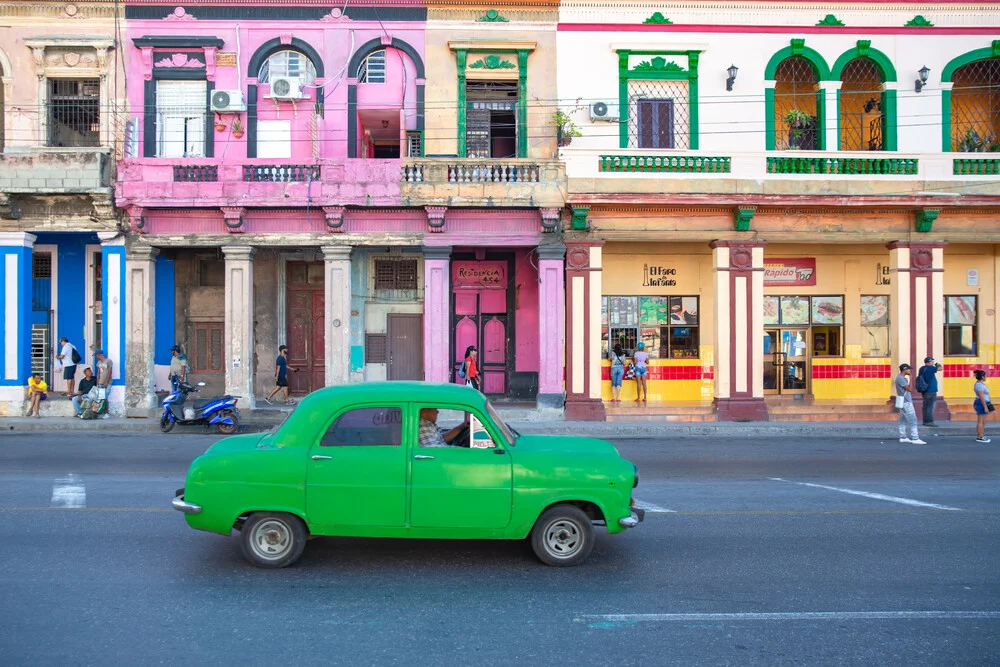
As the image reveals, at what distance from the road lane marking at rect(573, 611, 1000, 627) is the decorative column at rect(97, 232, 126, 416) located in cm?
1676

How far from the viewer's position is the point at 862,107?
65.7 feet

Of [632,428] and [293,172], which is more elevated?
[293,172]

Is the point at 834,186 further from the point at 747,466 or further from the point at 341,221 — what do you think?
the point at 341,221

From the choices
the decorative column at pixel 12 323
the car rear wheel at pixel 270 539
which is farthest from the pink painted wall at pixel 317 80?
the car rear wheel at pixel 270 539

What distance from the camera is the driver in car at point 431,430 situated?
20.5 feet

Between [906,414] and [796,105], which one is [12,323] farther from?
[796,105]

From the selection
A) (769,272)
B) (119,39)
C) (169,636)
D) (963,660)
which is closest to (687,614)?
(963,660)

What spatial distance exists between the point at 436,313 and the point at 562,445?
12447 millimetres

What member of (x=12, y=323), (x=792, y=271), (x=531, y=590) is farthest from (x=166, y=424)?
(x=792, y=271)

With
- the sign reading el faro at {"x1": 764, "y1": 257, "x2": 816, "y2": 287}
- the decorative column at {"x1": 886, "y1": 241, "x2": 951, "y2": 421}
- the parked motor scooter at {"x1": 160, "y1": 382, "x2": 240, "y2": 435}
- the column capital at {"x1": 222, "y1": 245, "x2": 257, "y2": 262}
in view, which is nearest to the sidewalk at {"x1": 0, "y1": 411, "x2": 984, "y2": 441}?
the parked motor scooter at {"x1": 160, "y1": 382, "x2": 240, "y2": 435}

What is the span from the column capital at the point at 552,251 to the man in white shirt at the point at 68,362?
12.4 meters

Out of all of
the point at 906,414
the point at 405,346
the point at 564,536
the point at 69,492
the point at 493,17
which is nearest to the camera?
the point at 564,536

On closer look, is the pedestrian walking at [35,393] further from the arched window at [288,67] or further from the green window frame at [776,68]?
the green window frame at [776,68]

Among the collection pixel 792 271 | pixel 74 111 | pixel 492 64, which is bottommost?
pixel 792 271
